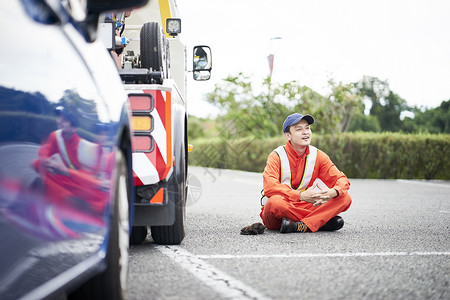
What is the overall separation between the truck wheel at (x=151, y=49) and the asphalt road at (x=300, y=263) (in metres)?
1.59

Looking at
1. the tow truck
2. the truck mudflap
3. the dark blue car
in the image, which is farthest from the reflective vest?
the dark blue car

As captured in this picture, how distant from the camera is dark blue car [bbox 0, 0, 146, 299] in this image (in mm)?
1825

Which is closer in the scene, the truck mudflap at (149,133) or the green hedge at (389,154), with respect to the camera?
the truck mudflap at (149,133)

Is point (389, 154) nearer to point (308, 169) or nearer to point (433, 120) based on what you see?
point (308, 169)

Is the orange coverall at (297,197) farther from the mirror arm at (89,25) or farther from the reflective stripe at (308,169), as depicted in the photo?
the mirror arm at (89,25)

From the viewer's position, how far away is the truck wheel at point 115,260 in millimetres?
2697

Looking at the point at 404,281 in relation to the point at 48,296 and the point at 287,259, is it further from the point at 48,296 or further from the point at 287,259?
the point at 48,296

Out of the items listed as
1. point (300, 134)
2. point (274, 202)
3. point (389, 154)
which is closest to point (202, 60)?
point (300, 134)

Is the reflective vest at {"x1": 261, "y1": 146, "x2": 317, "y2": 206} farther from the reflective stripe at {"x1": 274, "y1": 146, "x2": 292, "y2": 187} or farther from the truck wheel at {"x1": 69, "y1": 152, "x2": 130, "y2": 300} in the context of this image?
the truck wheel at {"x1": 69, "y1": 152, "x2": 130, "y2": 300}

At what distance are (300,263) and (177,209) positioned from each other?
1.23 m

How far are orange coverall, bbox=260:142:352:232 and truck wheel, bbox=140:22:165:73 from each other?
1743mm

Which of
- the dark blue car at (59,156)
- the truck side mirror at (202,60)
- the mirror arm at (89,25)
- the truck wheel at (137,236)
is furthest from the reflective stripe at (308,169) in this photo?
the mirror arm at (89,25)

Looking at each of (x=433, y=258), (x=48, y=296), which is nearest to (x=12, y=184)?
(x=48, y=296)

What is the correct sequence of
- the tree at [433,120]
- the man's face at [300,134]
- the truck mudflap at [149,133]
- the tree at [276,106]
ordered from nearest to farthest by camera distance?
the truck mudflap at [149,133], the man's face at [300,134], the tree at [276,106], the tree at [433,120]
